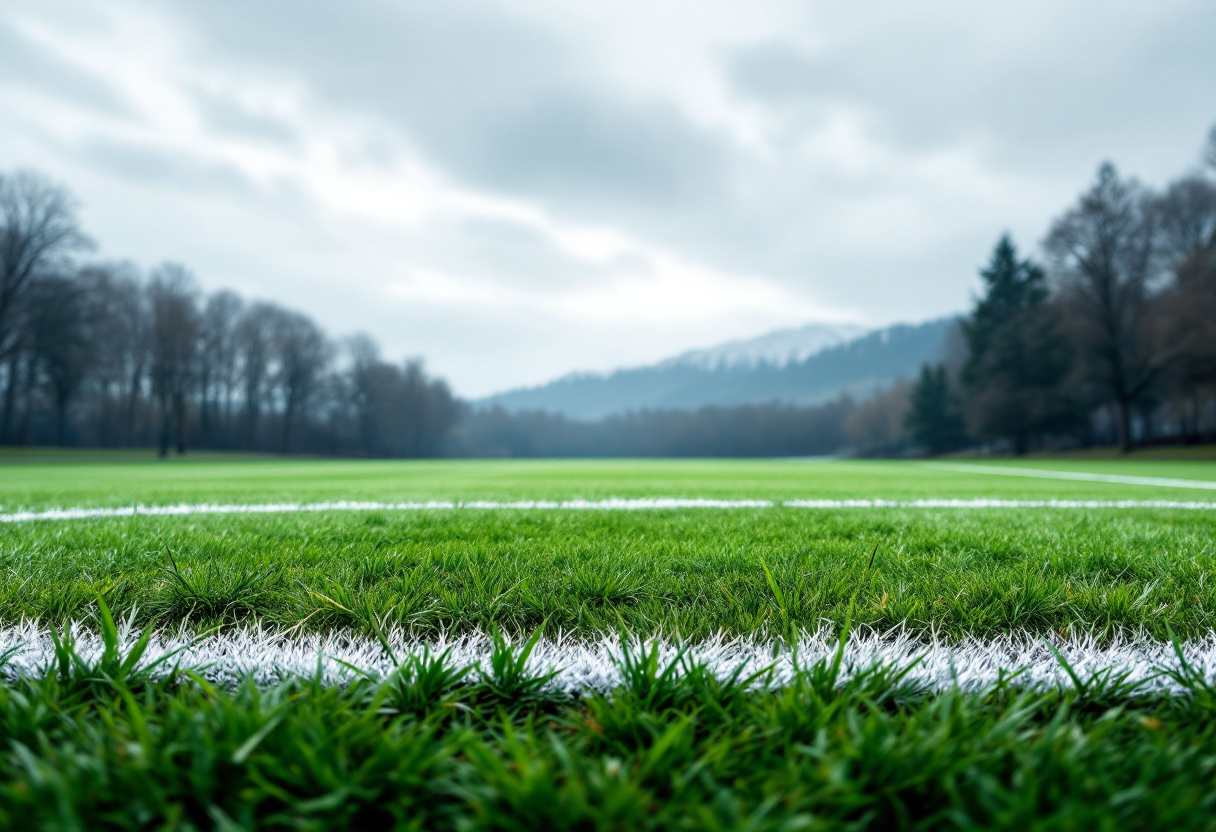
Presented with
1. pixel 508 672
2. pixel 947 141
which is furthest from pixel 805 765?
pixel 947 141

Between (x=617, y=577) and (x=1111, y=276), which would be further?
(x=1111, y=276)

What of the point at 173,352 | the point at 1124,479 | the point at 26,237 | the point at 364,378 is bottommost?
the point at 1124,479

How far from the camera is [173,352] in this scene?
33469 millimetres

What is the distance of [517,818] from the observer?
0.64 metres

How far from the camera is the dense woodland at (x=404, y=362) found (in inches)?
973

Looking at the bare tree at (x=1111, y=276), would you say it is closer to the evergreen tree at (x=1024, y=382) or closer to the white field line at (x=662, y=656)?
the evergreen tree at (x=1024, y=382)

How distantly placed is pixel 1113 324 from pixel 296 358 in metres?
57.5

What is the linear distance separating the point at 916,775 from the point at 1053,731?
25 centimetres

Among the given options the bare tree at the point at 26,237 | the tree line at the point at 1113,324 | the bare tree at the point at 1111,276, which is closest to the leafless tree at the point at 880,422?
the tree line at the point at 1113,324

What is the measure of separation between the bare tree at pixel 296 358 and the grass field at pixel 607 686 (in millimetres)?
53631

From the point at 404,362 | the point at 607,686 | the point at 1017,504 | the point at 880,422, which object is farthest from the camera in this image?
the point at 404,362

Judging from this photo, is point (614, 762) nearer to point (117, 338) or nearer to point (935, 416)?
point (117, 338)

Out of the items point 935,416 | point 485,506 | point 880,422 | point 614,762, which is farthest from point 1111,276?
point 880,422

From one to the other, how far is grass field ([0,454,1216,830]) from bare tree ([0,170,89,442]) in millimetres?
38890
